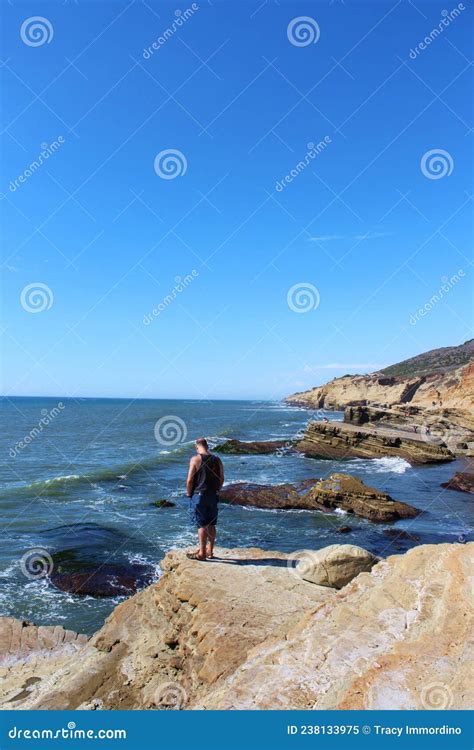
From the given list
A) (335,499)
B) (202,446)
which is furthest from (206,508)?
(335,499)

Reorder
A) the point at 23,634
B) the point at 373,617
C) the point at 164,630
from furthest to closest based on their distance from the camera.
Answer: the point at 23,634 < the point at 164,630 < the point at 373,617

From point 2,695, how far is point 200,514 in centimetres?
424

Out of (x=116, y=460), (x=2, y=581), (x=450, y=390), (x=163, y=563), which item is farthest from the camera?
(x=450, y=390)

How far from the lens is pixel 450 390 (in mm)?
66000

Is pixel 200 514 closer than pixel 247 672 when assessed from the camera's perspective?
No

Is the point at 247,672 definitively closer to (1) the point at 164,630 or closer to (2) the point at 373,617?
(2) the point at 373,617

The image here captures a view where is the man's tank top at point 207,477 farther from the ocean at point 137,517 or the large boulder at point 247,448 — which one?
the large boulder at point 247,448

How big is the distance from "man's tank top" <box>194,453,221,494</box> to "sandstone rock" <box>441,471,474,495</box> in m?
23.5

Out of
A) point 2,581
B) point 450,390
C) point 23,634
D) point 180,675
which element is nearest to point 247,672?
point 180,675

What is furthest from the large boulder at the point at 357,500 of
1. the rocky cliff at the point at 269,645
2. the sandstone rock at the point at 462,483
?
the rocky cliff at the point at 269,645

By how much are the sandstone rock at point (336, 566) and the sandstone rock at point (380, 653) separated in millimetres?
1638

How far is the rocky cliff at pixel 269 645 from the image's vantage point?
14.1 feet

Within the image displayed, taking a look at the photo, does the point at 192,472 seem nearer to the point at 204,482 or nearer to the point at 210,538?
the point at 204,482

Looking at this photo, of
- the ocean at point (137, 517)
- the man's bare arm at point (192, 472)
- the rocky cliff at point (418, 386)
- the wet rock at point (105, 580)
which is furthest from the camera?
the rocky cliff at point (418, 386)
